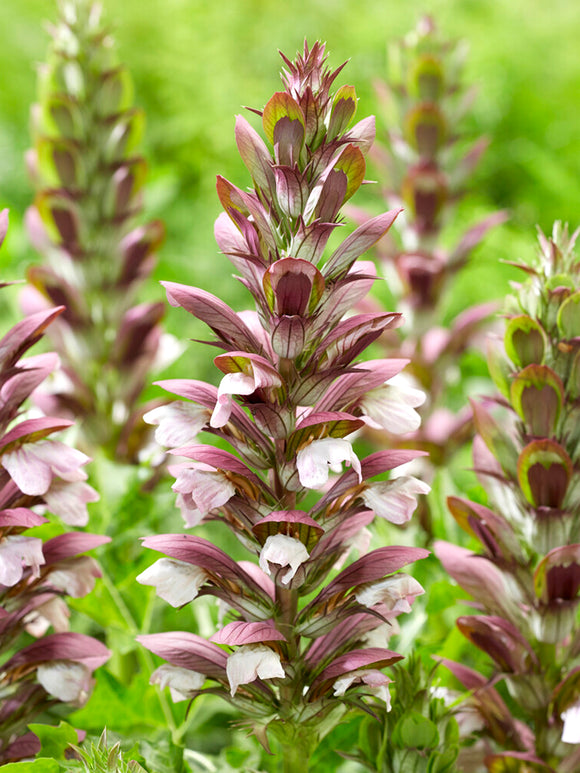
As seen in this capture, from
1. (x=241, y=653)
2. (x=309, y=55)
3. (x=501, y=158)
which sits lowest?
(x=241, y=653)

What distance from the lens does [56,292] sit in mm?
876

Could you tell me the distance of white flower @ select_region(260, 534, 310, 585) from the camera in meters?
0.41

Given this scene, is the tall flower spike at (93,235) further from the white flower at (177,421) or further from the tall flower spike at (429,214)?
the white flower at (177,421)

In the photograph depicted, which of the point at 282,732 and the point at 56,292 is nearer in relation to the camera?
the point at 282,732

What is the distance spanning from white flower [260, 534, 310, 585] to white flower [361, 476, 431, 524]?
0.16 ft

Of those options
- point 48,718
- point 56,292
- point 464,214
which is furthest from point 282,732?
point 464,214

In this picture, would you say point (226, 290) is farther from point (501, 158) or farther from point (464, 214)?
point (501, 158)

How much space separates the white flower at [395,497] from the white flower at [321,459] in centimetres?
4

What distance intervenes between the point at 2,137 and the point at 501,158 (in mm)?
951

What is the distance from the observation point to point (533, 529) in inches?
21.0

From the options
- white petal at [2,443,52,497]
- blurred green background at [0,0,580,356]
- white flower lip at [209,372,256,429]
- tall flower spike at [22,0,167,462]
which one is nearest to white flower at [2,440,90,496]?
white petal at [2,443,52,497]

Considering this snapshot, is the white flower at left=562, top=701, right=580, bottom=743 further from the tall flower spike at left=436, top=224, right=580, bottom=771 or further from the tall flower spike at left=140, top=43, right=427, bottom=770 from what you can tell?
the tall flower spike at left=140, top=43, right=427, bottom=770

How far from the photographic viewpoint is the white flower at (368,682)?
0.45 m

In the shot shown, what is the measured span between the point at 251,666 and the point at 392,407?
150 millimetres
